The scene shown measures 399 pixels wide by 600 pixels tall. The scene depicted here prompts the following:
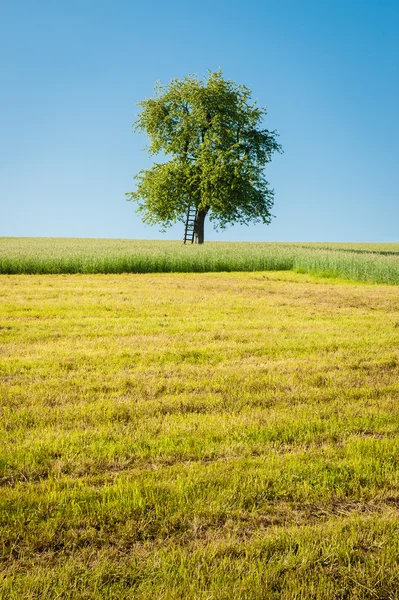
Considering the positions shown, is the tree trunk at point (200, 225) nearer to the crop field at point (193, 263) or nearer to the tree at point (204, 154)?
the tree at point (204, 154)

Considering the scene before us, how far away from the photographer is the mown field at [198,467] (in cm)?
304

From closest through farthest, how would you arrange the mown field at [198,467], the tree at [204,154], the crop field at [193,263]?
the mown field at [198,467] < the crop field at [193,263] < the tree at [204,154]

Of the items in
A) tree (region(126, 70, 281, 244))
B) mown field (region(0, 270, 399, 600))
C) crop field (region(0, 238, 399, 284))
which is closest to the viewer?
mown field (region(0, 270, 399, 600))

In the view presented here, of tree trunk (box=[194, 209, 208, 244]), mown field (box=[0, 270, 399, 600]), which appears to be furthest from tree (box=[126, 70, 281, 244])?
mown field (box=[0, 270, 399, 600])

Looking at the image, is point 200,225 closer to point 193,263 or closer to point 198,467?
point 193,263

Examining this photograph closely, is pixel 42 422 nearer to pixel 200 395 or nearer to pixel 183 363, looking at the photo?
pixel 200 395

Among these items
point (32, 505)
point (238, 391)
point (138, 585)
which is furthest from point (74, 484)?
point (238, 391)

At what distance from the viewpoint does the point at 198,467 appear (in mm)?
4270

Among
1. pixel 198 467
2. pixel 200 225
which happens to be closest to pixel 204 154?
pixel 200 225

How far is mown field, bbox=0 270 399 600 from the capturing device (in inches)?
120

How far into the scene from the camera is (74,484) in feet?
13.1

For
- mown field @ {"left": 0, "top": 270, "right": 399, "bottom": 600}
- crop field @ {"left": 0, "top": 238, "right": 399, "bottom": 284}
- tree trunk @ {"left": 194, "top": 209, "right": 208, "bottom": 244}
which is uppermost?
tree trunk @ {"left": 194, "top": 209, "right": 208, "bottom": 244}

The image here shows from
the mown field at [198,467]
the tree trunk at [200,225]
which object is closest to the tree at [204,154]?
the tree trunk at [200,225]

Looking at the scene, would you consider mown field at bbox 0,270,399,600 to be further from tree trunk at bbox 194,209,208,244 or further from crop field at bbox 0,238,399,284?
tree trunk at bbox 194,209,208,244
